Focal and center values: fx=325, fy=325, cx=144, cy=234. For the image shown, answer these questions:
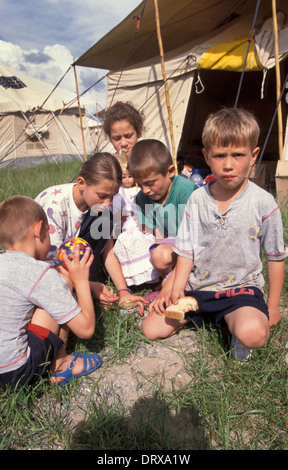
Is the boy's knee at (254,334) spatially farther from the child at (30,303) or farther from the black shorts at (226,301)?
the child at (30,303)

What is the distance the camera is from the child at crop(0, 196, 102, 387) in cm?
126

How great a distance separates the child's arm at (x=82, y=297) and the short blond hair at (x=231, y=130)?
821 mm

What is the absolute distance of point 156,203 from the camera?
2.22 metres

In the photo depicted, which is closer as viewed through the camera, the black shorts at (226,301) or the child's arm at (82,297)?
the child's arm at (82,297)

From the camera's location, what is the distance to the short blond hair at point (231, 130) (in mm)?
1479

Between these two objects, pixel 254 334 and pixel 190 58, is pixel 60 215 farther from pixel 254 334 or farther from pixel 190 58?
pixel 190 58

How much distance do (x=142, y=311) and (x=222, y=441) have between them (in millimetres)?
914

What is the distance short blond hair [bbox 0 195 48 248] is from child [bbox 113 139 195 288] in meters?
0.88

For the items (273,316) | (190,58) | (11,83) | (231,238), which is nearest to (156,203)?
(231,238)

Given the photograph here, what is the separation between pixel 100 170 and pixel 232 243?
865 mm

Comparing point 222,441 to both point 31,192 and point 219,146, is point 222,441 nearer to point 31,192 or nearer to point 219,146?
point 219,146

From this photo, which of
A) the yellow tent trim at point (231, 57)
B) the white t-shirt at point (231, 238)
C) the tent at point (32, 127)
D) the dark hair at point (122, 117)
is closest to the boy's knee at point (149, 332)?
the white t-shirt at point (231, 238)

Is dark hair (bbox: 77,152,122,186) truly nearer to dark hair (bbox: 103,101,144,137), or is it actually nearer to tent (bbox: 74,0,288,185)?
dark hair (bbox: 103,101,144,137)
